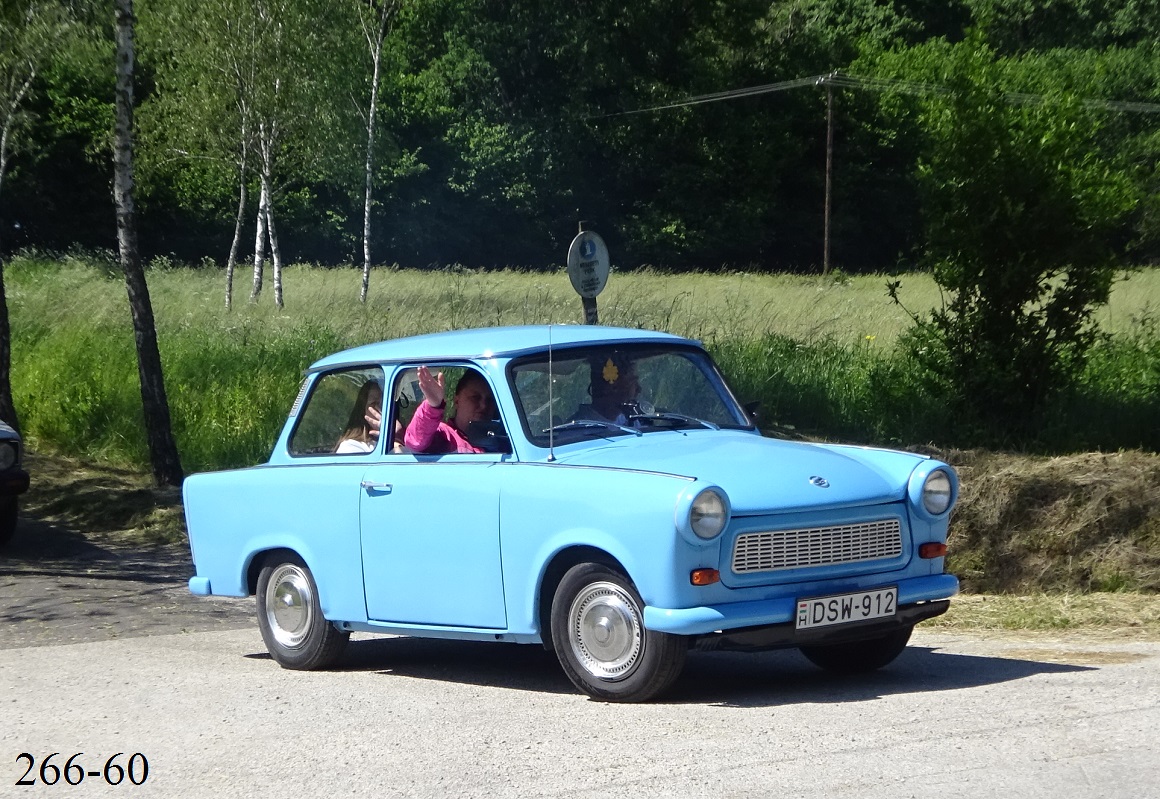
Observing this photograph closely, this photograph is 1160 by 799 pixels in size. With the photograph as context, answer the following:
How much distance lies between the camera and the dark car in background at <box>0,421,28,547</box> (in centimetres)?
1239

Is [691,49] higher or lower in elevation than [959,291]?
higher

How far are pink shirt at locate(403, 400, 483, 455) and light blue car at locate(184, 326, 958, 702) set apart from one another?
2 cm

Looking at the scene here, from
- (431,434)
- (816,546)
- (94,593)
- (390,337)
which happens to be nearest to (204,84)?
(390,337)

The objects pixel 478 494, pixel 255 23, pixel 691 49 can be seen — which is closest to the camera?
pixel 478 494

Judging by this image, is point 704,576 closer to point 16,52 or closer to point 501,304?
point 16,52

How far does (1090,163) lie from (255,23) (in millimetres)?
20306

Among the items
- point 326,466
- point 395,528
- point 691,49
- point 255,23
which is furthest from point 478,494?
point 691,49

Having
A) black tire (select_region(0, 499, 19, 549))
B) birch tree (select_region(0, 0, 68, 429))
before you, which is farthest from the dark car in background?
birch tree (select_region(0, 0, 68, 429))

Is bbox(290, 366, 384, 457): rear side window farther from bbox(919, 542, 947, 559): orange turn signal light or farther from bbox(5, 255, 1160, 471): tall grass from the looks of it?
bbox(5, 255, 1160, 471): tall grass

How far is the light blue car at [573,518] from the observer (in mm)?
6125

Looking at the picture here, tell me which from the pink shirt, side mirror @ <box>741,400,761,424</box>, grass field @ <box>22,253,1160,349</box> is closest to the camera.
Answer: the pink shirt

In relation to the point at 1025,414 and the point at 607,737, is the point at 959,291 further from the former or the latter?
the point at 607,737

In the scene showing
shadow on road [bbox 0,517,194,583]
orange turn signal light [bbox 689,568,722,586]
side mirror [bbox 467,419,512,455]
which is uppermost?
side mirror [bbox 467,419,512,455]

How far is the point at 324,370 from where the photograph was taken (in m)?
8.12
